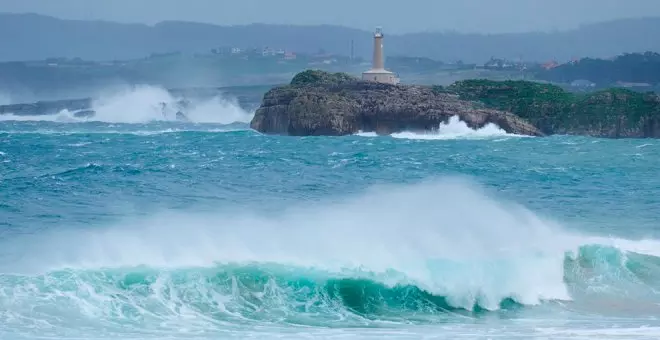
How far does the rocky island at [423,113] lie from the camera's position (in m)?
52.6

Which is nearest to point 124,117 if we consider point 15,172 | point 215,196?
point 15,172

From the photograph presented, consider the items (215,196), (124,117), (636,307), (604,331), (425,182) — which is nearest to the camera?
(604,331)

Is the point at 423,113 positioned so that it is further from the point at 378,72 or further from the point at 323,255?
the point at 323,255

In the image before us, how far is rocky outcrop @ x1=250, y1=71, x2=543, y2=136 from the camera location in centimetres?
5222

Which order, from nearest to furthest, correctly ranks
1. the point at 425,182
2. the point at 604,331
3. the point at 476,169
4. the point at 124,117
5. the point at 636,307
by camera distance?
the point at 604,331, the point at 636,307, the point at 425,182, the point at 476,169, the point at 124,117

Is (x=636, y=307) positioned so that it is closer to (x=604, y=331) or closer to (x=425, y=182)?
(x=604, y=331)

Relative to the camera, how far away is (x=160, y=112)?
272 feet

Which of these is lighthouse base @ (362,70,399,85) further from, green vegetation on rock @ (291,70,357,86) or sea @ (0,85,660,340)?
sea @ (0,85,660,340)

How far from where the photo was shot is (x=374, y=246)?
17922mm

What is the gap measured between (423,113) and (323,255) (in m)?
36.6

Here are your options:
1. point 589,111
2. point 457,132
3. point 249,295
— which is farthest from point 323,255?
point 589,111

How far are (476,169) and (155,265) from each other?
1708 centimetres

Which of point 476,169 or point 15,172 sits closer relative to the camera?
point 15,172

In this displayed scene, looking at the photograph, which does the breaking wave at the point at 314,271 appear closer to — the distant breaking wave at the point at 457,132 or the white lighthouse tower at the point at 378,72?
the distant breaking wave at the point at 457,132
